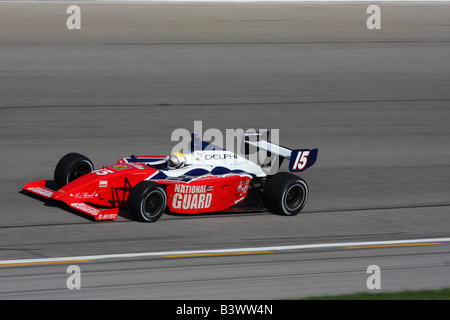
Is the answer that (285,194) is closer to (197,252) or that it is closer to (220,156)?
(220,156)

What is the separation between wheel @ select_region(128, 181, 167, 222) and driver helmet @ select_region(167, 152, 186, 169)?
0.72 m

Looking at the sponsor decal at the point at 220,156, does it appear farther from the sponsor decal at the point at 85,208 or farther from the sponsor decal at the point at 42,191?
the sponsor decal at the point at 42,191

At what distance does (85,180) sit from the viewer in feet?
34.9

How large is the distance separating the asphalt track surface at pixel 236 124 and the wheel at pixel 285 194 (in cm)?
17

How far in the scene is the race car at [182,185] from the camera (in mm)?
10516

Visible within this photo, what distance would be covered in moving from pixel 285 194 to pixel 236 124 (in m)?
6.09

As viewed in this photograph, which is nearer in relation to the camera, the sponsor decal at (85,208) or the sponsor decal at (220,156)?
the sponsor decal at (85,208)

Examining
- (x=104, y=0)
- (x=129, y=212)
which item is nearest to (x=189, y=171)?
(x=129, y=212)

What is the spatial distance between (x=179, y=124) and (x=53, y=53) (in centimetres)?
628

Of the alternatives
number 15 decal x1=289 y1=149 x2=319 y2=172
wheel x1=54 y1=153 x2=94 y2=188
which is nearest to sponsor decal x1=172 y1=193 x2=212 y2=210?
number 15 decal x1=289 y1=149 x2=319 y2=172

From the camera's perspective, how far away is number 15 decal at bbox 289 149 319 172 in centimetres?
1162

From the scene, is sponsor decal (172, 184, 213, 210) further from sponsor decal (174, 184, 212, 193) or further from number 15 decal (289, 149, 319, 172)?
→ number 15 decal (289, 149, 319, 172)

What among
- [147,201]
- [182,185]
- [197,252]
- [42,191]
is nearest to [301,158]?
[182,185]

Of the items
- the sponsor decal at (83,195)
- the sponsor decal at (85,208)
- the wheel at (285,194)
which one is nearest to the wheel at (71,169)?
the sponsor decal at (83,195)
